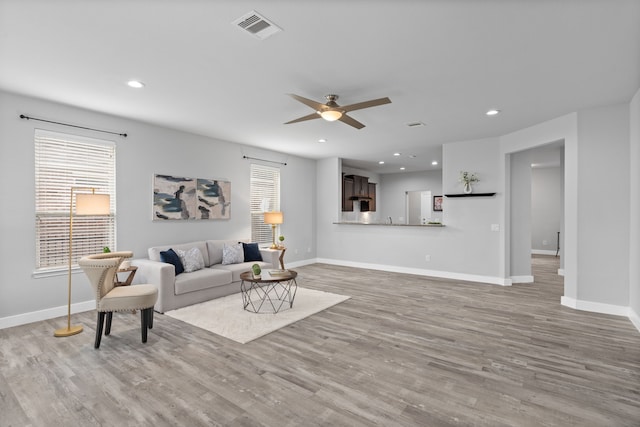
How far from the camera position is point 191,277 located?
4539mm

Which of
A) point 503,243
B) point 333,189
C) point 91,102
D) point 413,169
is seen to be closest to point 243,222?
point 333,189

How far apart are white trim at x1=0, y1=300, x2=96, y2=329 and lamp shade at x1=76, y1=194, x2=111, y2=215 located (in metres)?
1.63

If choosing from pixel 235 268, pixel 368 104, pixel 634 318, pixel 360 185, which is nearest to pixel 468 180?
pixel 634 318

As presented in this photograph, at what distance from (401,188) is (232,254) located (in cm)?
Result: 766

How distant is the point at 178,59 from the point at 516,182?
241 inches

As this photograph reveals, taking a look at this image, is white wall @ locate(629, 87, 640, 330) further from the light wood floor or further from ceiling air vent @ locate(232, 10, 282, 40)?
ceiling air vent @ locate(232, 10, 282, 40)

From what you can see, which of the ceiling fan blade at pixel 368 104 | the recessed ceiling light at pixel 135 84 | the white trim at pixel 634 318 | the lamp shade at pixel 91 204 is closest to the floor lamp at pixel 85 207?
the lamp shade at pixel 91 204

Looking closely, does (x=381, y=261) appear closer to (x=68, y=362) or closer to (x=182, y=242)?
(x=182, y=242)

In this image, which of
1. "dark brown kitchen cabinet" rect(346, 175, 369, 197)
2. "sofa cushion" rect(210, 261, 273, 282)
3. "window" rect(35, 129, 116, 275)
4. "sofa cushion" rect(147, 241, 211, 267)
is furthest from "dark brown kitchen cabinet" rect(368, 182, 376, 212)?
"window" rect(35, 129, 116, 275)

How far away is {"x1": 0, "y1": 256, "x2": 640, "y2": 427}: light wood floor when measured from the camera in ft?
7.02

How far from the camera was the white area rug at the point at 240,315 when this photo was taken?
358 cm

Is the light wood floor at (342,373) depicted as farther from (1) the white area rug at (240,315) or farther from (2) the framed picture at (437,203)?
(2) the framed picture at (437,203)

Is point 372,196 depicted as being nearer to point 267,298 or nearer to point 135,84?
point 267,298

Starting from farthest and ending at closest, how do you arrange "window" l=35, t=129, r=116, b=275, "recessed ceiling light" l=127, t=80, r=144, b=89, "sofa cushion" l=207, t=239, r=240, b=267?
"sofa cushion" l=207, t=239, r=240, b=267 → "window" l=35, t=129, r=116, b=275 → "recessed ceiling light" l=127, t=80, r=144, b=89
